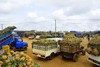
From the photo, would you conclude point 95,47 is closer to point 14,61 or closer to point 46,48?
point 46,48

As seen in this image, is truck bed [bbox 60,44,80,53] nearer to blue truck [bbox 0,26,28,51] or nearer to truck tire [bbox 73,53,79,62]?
truck tire [bbox 73,53,79,62]

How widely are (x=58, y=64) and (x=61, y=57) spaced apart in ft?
6.25

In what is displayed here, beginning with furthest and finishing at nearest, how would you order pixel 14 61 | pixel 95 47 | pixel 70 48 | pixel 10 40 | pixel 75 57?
pixel 10 40 → pixel 75 57 → pixel 70 48 → pixel 95 47 → pixel 14 61

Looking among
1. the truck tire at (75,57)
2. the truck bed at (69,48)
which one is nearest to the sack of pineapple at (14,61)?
the truck bed at (69,48)

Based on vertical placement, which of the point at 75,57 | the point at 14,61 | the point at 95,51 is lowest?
the point at 75,57

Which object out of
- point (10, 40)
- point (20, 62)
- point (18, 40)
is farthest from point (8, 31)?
point (20, 62)

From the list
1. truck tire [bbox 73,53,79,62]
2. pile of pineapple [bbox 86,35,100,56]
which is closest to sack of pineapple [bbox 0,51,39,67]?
pile of pineapple [bbox 86,35,100,56]

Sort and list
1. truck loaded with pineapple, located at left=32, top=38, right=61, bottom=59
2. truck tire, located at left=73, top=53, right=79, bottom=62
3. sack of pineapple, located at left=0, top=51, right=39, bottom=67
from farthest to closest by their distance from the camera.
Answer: truck tire, located at left=73, top=53, right=79, bottom=62
truck loaded with pineapple, located at left=32, top=38, right=61, bottom=59
sack of pineapple, located at left=0, top=51, right=39, bottom=67

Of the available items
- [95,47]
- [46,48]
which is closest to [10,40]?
[46,48]

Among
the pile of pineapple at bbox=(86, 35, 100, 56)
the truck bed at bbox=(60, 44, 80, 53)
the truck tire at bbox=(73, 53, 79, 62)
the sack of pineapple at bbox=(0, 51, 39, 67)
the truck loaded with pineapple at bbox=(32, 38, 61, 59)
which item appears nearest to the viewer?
the sack of pineapple at bbox=(0, 51, 39, 67)

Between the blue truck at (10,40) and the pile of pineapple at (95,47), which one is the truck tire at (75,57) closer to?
the pile of pineapple at (95,47)

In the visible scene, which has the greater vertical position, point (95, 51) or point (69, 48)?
point (95, 51)

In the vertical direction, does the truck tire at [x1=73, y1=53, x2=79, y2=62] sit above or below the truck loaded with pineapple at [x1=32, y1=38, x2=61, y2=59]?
below

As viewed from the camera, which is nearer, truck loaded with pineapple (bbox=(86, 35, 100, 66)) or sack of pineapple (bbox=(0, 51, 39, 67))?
sack of pineapple (bbox=(0, 51, 39, 67))
